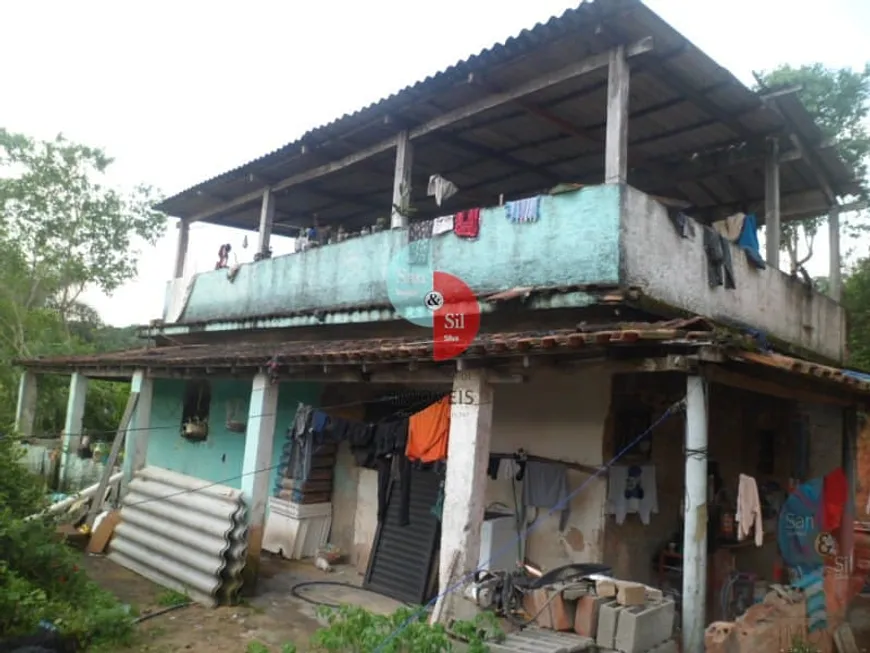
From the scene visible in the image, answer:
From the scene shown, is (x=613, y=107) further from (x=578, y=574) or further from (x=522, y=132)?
(x=578, y=574)

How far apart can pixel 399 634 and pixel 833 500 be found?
7.44 metres

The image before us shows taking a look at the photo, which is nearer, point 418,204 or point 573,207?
point 573,207

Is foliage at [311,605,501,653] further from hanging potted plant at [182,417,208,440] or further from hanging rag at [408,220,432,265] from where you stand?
hanging potted plant at [182,417,208,440]

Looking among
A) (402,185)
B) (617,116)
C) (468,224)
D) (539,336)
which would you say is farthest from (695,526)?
(402,185)

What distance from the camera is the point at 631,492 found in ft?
25.0

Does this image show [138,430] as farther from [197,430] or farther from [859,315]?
[859,315]

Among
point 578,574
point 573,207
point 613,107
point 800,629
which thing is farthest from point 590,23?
point 800,629

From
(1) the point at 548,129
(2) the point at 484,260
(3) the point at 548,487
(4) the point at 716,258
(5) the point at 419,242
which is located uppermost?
(1) the point at 548,129

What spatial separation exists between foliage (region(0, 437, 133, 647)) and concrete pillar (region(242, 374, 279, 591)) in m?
1.68

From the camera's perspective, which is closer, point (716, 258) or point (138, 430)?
point (716, 258)

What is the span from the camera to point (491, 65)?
8.16m

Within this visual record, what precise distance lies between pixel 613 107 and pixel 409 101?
3062mm

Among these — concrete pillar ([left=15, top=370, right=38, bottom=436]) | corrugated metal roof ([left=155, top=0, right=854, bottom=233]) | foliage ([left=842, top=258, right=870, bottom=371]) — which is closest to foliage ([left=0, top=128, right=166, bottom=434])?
concrete pillar ([left=15, top=370, right=38, bottom=436])

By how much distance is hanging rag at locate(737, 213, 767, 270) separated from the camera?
29.2 feet
